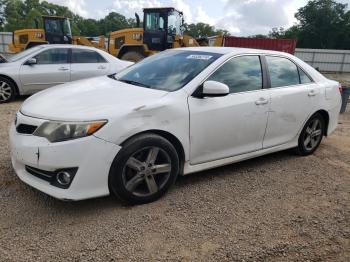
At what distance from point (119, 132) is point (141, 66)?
5.22 ft

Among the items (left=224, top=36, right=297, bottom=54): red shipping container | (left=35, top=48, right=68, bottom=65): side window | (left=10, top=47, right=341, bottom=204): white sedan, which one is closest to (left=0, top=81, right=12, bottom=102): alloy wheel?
(left=35, top=48, right=68, bottom=65): side window

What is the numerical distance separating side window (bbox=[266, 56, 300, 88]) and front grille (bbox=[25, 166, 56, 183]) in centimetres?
277

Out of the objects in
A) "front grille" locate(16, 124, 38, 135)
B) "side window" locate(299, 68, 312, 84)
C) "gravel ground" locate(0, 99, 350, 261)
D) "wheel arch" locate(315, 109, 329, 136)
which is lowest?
"gravel ground" locate(0, 99, 350, 261)

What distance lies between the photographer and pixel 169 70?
4.13 m

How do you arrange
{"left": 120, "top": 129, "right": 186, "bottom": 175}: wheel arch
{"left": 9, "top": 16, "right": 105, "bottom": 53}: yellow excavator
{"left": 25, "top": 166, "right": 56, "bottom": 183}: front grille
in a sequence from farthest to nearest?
1. {"left": 9, "top": 16, "right": 105, "bottom": 53}: yellow excavator
2. {"left": 120, "top": 129, "right": 186, "bottom": 175}: wheel arch
3. {"left": 25, "top": 166, "right": 56, "bottom": 183}: front grille

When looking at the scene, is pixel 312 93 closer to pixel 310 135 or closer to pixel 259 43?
pixel 310 135

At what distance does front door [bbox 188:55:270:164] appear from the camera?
12.3 feet

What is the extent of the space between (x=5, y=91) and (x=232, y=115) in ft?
19.9

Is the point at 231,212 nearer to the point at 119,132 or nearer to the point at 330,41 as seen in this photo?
the point at 119,132

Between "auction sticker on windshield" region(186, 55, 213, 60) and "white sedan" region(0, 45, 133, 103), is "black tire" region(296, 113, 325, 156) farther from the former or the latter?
"white sedan" region(0, 45, 133, 103)

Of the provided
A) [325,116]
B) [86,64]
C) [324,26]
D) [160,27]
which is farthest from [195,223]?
[324,26]

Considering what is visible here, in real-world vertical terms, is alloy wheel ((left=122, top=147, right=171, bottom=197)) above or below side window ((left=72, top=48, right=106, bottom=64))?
below

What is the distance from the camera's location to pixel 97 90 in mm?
3791

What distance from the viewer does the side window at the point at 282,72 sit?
179 inches
